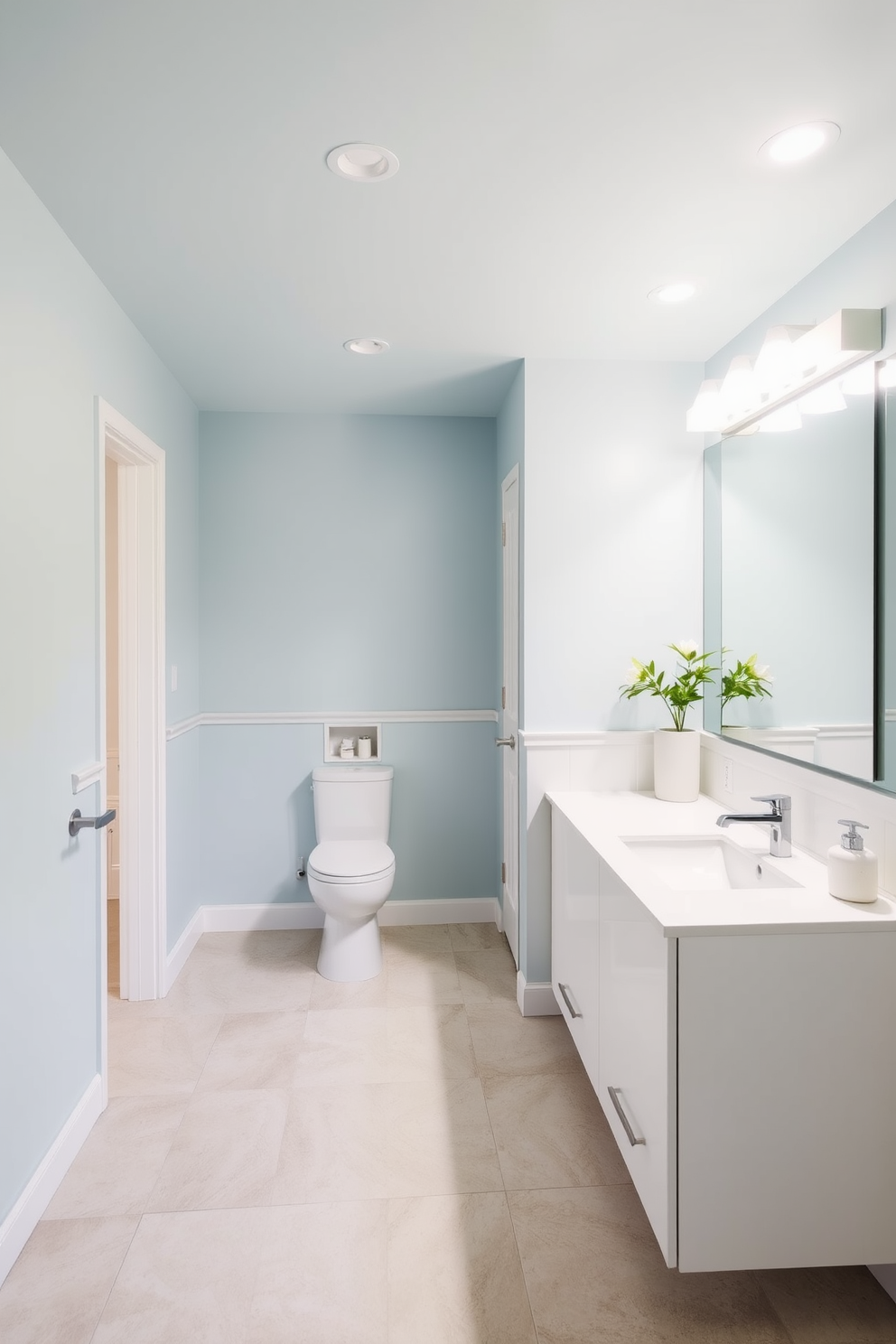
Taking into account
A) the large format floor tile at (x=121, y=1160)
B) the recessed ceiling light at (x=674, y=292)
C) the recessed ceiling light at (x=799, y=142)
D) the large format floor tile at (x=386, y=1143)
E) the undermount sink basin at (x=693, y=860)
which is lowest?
the large format floor tile at (x=121, y=1160)

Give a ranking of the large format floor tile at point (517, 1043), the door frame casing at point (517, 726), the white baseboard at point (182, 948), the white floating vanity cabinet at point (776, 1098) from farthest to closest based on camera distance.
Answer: the white baseboard at point (182, 948)
the door frame casing at point (517, 726)
the large format floor tile at point (517, 1043)
the white floating vanity cabinet at point (776, 1098)

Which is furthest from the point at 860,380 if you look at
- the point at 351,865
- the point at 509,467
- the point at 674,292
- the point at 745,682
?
the point at 351,865

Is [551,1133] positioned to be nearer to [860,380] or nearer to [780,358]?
[860,380]

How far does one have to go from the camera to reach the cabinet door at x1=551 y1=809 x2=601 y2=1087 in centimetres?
195

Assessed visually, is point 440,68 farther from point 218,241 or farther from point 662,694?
point 662,694

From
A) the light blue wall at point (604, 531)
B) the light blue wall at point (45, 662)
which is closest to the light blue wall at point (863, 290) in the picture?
the light blue wall at point (604, 531)

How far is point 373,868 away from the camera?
9.29 feet

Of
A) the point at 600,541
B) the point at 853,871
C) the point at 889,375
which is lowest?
the point at 853,871

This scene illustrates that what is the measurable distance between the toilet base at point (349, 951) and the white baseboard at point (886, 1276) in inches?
70.1

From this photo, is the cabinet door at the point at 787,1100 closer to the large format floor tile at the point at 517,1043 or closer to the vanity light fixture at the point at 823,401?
the large format floor tile at the point at 517,1043

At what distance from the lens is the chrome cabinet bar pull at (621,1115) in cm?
156

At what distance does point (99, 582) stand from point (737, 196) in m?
1.81

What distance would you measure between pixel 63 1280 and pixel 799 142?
266 centimetres

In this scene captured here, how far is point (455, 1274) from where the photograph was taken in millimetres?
1562
